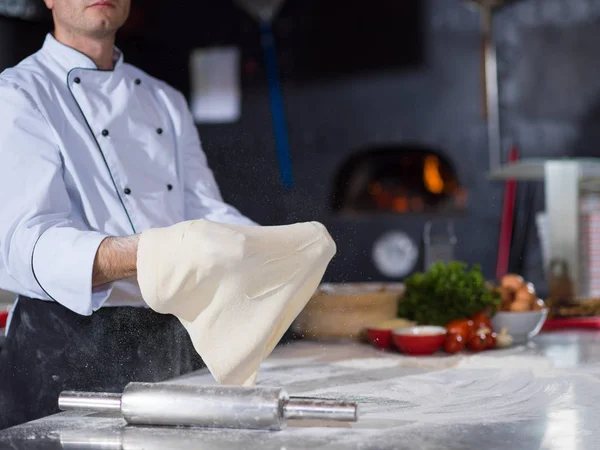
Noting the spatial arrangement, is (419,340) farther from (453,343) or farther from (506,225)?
(506,225)

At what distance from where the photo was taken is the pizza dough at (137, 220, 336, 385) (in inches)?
41.8

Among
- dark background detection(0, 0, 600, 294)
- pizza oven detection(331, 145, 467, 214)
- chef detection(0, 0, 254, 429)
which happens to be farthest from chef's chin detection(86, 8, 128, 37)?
pizza oven detection(331, 145, 467, 214)

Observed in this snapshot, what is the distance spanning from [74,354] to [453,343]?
0.77 m

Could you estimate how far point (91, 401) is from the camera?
3.39ft

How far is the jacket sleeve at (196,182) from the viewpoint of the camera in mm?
1593

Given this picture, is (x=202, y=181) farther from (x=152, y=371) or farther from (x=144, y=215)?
(x=152, y=371)

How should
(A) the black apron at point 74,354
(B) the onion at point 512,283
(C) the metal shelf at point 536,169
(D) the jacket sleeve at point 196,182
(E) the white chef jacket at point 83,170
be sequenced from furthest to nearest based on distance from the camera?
(C) the metal shelf at point 536,169
(B) the onion at point 512,283
(D) the jacket sleeve at point 196,182
(A) the black apron at point 74,354
(E) the white chef jacket at point 83,170

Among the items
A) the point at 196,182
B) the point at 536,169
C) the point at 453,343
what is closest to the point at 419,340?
the point at 453,343

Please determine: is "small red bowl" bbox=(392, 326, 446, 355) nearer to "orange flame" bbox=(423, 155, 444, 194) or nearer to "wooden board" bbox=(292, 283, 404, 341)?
"wooden board" bbox=(292, 283, 404, 341)

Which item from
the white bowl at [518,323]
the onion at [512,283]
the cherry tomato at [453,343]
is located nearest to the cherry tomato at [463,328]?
the cherry tomato at [453,343]

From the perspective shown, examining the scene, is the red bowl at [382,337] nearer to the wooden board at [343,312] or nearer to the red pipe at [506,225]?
the wooden board at [343,312]

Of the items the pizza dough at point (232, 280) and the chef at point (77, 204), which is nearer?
→ the pizza dough at point (232, 280)

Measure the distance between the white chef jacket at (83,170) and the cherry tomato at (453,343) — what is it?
50 cm

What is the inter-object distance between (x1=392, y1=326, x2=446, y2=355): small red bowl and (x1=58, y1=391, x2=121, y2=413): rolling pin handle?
29.4 inches
